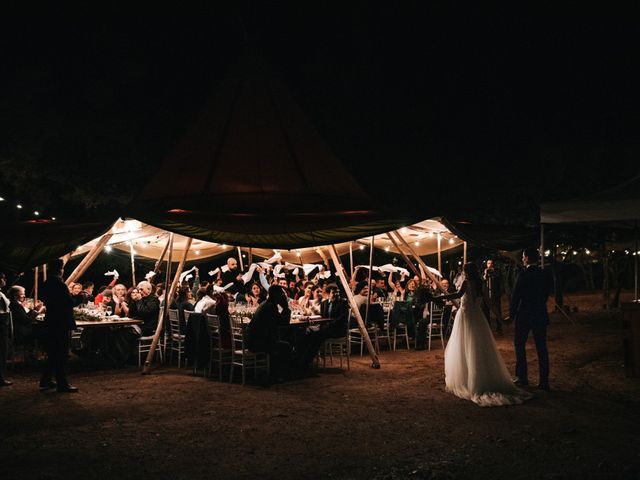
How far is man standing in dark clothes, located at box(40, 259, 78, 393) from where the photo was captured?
8.00 m

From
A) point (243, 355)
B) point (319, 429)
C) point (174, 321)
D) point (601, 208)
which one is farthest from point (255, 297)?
point (319, 429)

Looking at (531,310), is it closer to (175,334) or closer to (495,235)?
(495,235)

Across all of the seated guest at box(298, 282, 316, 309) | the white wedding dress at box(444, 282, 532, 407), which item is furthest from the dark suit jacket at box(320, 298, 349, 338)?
the seated guest at box(298, 282, 316, 309)

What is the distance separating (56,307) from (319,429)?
13.1ft

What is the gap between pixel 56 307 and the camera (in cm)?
802

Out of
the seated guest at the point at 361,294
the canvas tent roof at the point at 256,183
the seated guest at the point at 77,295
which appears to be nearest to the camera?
the canvas tent roof at the point at 256,183

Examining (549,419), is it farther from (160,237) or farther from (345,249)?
(345,249)

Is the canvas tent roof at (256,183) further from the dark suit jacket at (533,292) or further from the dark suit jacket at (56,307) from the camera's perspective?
the dark suit jacket at (533,292)

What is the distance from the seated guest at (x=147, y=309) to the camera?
1053cm

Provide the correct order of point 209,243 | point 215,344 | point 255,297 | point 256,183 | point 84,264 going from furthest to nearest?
1. point 209,243
2. point 255,297
3. point 256,183
4. point 84,264
5. point 215,344

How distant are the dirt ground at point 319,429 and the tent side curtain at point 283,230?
6.51ft

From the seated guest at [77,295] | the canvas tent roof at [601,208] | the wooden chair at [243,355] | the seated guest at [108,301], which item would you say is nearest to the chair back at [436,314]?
the canvas tent roof at [601,208]

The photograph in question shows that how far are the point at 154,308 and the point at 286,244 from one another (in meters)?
3.18

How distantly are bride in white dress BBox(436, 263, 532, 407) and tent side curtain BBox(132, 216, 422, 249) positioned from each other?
147cm
